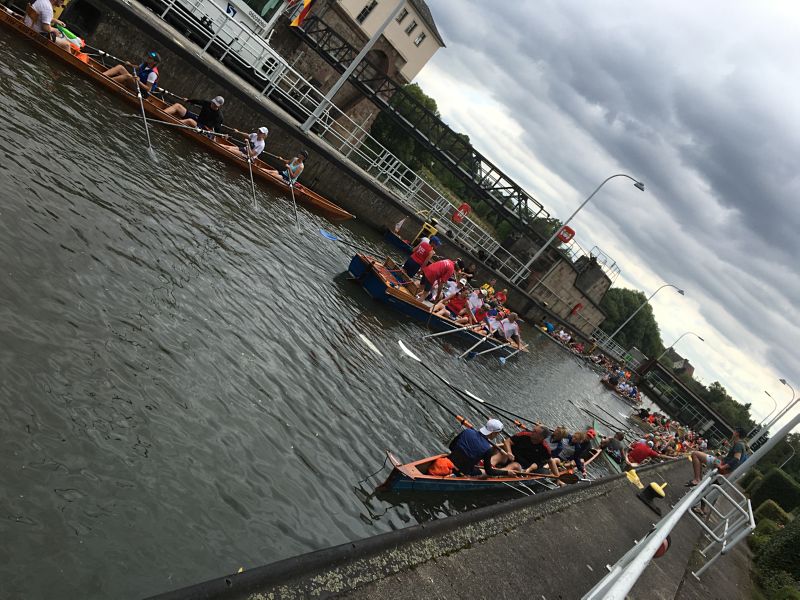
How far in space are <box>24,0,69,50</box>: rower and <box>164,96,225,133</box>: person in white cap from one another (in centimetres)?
349

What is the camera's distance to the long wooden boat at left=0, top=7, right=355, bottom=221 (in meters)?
16.0

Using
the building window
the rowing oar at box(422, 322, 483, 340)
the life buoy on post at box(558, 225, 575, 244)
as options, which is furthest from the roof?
the rowing oar at box(422, 322, 483, 340)

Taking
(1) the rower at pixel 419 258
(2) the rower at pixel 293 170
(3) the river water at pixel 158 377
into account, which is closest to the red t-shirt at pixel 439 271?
(1) the rower at pixel 419 258

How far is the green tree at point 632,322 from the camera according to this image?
12544cm

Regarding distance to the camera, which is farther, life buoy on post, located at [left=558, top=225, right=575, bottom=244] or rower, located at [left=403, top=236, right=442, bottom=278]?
life buoy on post, located at [left=558, top=225, right=575, bottom=244]

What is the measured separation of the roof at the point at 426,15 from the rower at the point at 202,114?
3668 cm

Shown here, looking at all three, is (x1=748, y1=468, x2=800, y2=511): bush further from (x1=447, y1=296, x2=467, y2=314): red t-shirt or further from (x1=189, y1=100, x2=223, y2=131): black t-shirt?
(x1=189, y1=100, x2=223, y2=131): black t-shirt

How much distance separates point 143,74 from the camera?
1895cm

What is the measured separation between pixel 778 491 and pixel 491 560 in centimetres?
2663

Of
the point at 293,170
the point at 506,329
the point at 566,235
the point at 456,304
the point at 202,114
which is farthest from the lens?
the point at 566,235

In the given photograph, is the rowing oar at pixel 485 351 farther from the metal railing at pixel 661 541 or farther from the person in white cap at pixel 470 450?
the metal railing at pixel 661 541

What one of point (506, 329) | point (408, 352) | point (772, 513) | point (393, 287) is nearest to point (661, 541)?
point (408, 352)

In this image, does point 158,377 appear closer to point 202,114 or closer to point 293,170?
point 202,114

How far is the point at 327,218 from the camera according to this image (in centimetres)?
2472
